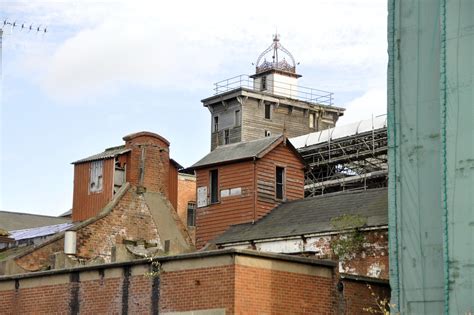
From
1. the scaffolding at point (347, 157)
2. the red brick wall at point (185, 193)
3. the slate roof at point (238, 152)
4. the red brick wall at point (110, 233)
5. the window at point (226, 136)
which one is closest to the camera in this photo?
the red brick wall at point (110, 233)

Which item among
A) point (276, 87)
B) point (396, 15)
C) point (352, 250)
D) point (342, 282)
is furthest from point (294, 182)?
point (276, 87)

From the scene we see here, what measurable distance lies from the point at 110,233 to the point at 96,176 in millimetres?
4145

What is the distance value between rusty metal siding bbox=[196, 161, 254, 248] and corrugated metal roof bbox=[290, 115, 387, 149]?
1821 cm

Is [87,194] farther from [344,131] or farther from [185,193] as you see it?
[344,131]

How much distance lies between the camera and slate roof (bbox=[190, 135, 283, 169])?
35.5m

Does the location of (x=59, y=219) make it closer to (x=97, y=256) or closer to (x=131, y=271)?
(x=97, y=256)

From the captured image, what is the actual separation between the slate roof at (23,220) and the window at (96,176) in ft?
28.4

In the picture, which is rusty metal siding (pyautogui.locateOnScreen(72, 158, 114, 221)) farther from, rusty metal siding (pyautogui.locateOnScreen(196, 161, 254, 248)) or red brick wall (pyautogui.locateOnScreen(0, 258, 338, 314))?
red brick wall (pyautogui.locateOnScreen(0, 258, 338, 314))

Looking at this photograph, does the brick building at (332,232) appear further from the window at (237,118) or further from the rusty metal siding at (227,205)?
the window at (237,118)

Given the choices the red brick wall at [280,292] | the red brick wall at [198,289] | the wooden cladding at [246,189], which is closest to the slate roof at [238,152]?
the wooden cladding at [246,189]

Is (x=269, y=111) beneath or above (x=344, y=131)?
above

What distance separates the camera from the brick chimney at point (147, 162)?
35.8 metres

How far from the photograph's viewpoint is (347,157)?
5459cm

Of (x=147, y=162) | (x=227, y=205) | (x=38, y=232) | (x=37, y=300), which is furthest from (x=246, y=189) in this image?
(x=37, y=300)
